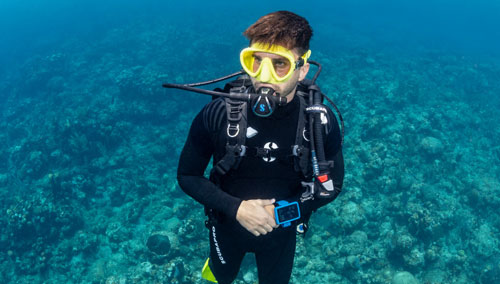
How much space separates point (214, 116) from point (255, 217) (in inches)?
32.6

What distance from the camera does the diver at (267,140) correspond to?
1.95 metres

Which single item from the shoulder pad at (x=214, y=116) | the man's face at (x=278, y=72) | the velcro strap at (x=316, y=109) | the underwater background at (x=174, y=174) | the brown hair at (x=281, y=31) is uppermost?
the brown hair at (x=281, y=31)

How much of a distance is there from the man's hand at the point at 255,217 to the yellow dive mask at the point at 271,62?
938mm

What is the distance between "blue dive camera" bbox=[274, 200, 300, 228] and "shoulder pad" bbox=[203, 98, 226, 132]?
799mm

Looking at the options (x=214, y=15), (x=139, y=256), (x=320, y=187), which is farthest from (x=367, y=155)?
(x=214, y=15)

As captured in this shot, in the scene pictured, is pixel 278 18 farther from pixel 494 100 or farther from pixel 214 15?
pixel 214 15

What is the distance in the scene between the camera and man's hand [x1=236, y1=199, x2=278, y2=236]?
2.05 metres

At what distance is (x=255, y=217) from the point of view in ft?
6.72

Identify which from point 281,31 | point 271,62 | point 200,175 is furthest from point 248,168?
point 281,31

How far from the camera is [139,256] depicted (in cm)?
863

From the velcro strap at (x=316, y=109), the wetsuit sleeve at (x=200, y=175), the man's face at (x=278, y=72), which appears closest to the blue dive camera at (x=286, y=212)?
the wetsuit sleeve at (x=200, y=175)

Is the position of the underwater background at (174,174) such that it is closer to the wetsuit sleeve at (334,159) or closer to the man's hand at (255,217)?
the wetsuit sleeve at (334,159)

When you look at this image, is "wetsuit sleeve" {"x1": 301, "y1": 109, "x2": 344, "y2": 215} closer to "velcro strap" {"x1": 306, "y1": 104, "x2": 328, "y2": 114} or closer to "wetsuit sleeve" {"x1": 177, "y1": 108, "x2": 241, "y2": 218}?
"velcro strap" {"x1": 306, "y1": 104, "x2": 328, "y2": 114}

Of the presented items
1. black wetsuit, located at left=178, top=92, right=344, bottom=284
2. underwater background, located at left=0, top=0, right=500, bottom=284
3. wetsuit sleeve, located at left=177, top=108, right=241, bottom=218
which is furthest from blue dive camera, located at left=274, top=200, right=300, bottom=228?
underwater background, located at left=0, top=0, right=500, bottom=284
